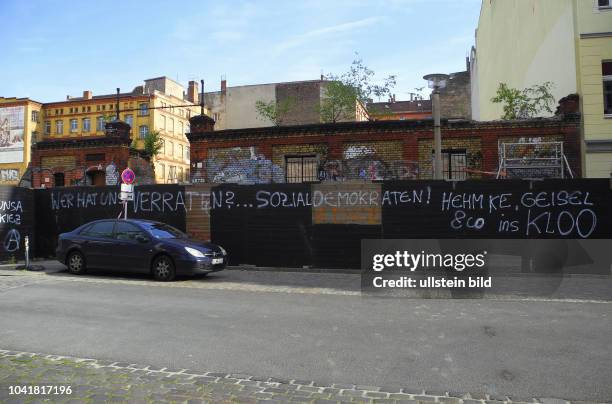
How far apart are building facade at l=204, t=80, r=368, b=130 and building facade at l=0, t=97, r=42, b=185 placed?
1061 inches

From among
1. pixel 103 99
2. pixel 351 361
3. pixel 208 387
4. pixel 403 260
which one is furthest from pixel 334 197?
pixel 103 99

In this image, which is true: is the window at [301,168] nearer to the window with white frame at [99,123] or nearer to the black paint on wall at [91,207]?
the black paint on wall at [91,207]

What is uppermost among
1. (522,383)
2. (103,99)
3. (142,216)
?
(103,99)

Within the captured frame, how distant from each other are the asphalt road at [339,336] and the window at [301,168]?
11.6 meters

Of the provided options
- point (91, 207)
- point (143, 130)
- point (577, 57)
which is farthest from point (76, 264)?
point (143, 130)

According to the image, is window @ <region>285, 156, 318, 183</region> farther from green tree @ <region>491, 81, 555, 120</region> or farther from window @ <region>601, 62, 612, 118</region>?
window @ <region>601, 62, 612, 118</region>

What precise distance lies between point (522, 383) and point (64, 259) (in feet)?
38.1

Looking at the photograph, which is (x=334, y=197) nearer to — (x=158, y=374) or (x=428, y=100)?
(x=158, y=374)

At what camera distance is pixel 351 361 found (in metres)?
5.25

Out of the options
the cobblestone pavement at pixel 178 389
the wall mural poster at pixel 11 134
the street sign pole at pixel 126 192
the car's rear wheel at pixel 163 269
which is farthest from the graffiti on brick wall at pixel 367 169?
the wall mural poster at pixel 11 134

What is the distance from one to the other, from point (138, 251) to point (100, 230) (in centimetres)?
151

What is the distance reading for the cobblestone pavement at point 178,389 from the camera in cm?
421

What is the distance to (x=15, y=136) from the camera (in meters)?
66.2

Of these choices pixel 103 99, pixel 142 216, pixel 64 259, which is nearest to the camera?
pixel 64 259
